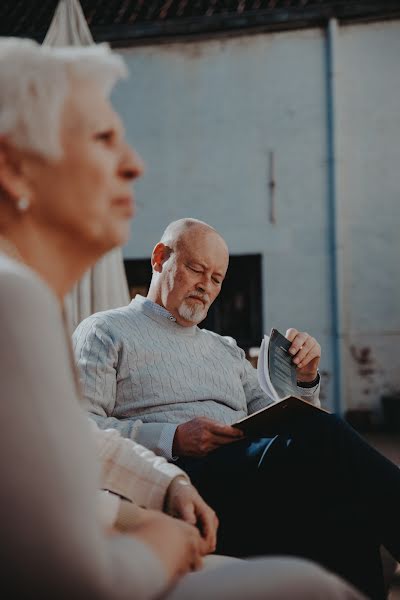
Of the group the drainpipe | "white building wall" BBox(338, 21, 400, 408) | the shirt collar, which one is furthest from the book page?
"white building wall" BBox(338, 21, 400, 408)

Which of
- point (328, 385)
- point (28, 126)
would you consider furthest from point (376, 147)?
point (28, 126)

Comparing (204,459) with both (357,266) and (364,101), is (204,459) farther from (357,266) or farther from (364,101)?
(364,101)

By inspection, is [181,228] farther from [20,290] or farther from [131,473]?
[20,290]

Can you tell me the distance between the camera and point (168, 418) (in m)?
2.20

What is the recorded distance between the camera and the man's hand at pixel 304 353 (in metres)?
2.40

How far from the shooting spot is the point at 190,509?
1.37 m

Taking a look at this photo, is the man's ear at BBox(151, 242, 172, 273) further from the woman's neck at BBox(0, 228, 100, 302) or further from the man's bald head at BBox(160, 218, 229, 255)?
the woman's neck at BBox(0, 228, 100, 302)

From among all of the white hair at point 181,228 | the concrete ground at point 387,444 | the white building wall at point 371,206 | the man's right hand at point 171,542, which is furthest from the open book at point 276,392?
the white building wall at point 371,206

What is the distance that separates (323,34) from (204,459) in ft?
22.3

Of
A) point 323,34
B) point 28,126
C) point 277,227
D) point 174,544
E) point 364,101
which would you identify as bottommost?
point 174,544

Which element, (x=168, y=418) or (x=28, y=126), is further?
(x=168, y=418)

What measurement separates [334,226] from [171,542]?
6.87 m

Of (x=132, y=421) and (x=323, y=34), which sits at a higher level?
(x=323, y=34)

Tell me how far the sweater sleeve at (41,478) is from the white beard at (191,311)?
1.86m
